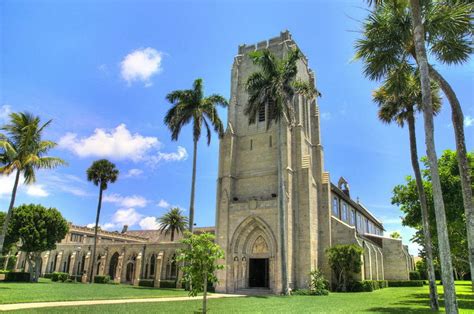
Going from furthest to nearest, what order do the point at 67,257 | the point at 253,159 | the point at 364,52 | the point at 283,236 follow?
the point at 67,257
the point at 253,159
the point at 283,236
the point at 364,52

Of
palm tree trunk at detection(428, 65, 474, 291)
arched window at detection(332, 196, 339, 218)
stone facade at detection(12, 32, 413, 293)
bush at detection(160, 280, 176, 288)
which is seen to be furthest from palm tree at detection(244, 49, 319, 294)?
palm tree trunk at detection(428, 65, 474, 291)

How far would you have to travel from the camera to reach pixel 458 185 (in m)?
20.5

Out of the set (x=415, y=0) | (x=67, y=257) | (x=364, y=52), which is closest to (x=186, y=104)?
(x=364, y=52)

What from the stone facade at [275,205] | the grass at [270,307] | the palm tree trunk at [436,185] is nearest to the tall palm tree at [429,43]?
the palm tree trunk at [436,185]

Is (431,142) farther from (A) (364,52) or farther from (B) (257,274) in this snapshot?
(B) (257,274)

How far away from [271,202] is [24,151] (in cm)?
1972

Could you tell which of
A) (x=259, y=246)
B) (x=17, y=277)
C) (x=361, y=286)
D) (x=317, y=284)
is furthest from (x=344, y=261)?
(x=17, y=277)

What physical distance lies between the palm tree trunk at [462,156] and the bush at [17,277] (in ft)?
144

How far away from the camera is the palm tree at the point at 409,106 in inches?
596

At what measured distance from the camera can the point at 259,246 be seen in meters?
33.0

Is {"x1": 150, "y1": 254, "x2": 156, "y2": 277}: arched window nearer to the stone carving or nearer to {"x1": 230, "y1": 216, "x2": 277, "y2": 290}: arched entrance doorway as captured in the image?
{"x1": 230, "y1": 216, "x2": 277, "y2": 290}: arched entrance doorway

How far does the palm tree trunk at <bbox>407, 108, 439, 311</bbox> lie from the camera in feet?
54.1

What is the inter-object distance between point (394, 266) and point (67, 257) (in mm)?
48869

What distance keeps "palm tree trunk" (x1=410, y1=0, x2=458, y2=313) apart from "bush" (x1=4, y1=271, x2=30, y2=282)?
43.8 meters
